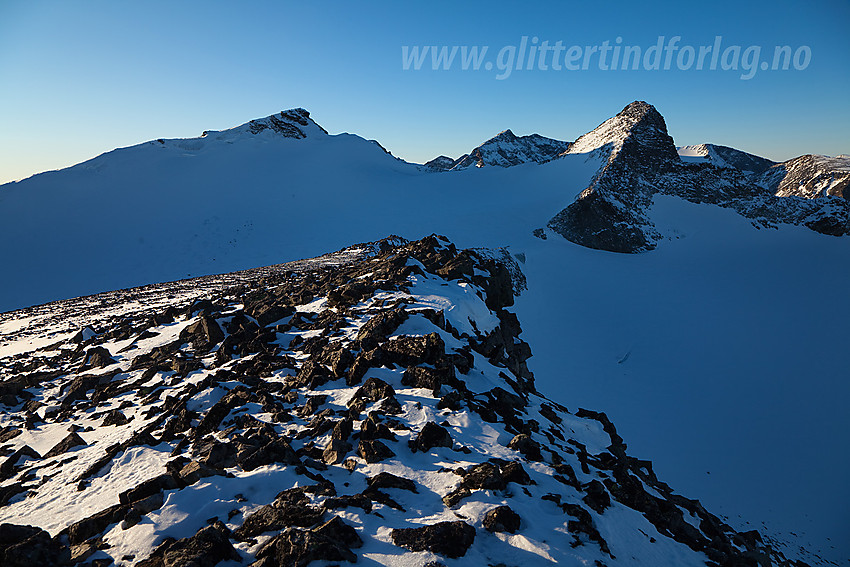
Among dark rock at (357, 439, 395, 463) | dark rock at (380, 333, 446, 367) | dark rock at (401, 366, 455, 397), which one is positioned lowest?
dark rock at (357, 439, 395, 463)

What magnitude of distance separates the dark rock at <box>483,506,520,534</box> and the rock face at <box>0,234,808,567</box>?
0.08 feet

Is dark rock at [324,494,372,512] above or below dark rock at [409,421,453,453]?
below

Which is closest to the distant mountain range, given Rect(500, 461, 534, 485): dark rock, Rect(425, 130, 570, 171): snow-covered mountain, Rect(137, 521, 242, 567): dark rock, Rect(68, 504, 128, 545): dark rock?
Rect(500, 461, 534, 485): dark rock

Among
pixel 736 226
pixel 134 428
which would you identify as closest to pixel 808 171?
pixel 736 226

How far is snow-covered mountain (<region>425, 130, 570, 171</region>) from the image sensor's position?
4246 inches

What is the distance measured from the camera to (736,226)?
1335 inches

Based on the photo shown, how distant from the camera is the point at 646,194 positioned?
37.6 m

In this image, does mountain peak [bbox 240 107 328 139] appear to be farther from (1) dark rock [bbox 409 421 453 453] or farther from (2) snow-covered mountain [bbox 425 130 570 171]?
(1) dark rock [bbox 409 421 453 453]

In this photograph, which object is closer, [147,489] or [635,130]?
[147,489]

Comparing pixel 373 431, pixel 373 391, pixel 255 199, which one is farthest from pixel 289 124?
pixel 373 431

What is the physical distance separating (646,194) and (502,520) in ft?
130

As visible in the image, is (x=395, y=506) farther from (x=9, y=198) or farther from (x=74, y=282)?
(x=9, y=198)

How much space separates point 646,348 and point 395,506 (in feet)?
70.4

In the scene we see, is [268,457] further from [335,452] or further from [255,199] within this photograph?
[255,199]
